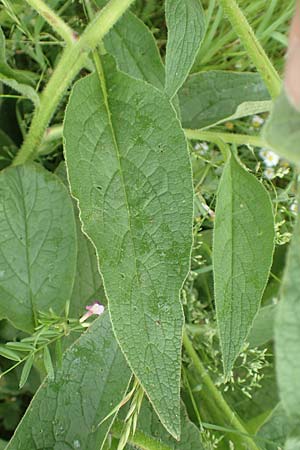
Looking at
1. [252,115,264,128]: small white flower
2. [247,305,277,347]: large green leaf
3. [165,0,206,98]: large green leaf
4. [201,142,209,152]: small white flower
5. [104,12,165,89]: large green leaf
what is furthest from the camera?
[252,115,264,128]: small white flower

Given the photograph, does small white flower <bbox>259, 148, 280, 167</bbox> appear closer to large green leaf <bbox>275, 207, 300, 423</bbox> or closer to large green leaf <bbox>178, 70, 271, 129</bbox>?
large green leaf <bbox>178, 70, 271, 129</bbox>

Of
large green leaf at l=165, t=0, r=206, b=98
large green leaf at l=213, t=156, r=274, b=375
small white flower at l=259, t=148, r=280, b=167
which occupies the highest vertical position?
large green leaf at l=165, t=0, r=206, b=98

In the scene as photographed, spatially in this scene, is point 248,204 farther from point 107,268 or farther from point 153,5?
point 153,5

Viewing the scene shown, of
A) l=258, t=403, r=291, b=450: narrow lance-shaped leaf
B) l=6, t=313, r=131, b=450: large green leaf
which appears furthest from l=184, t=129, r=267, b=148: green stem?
l=258, t=403, r=291, b=450: narrow lance-shaped leaf

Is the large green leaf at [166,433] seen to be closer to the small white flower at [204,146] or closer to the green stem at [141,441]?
the green stem at [141,441]

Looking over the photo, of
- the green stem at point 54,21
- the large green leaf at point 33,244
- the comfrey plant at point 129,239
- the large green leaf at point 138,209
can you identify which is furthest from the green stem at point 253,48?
the large green leaf at point 33,244

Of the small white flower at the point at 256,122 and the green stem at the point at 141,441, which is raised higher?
the small white flower at the point at 256,122
